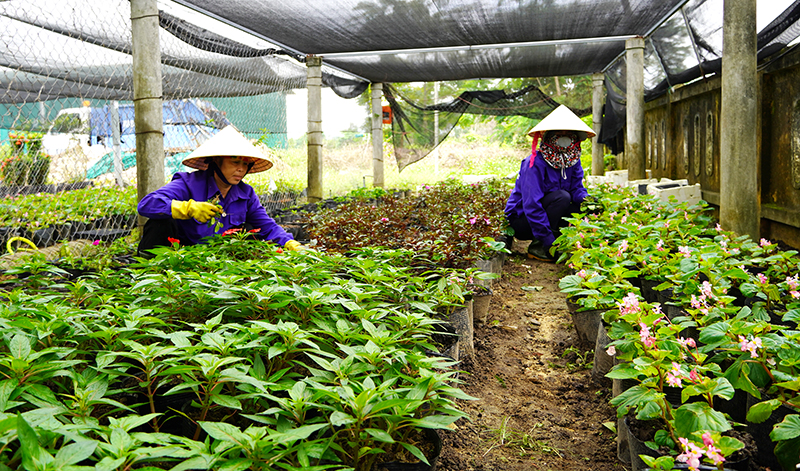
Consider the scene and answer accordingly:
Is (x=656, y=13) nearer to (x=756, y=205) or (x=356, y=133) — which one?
(x=756, y=205)

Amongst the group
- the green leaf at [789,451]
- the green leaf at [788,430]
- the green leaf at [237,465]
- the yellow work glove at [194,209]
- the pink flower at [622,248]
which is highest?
the yellow work glove at [194,209]

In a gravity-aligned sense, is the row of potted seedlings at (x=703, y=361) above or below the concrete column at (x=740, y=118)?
below

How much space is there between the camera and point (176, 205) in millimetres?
3340

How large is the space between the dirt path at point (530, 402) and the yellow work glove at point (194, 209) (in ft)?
5.37

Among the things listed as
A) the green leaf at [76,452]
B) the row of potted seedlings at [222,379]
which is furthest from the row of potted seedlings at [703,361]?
the green leaf at [76,452]

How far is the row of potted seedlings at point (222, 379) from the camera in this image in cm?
112

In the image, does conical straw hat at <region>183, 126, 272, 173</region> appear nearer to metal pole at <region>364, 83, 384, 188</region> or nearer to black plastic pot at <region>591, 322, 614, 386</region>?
black plastic pot at <region>591, 322, 614, 386</region>

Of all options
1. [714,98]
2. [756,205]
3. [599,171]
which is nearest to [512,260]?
[756,205]

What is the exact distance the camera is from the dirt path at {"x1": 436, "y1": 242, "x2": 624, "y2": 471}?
2064 mm

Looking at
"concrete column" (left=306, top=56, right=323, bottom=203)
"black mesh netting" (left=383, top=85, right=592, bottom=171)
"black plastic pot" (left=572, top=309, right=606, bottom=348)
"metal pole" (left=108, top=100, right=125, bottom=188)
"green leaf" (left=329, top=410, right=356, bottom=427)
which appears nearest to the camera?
"green leaf" (left=329, top=410, right=356, bottom=427)

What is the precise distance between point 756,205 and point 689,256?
149 centimetres

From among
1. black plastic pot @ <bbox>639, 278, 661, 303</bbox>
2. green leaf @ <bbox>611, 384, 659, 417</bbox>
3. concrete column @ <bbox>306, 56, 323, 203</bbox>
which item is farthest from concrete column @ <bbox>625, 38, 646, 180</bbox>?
green leaf @ <bbox>611, 384, 659, 417</bbox>

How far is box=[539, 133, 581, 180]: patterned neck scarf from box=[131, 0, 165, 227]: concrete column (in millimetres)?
3133

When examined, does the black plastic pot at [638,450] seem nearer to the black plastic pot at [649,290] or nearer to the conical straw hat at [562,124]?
the black plastic pot at [649,290]
